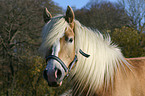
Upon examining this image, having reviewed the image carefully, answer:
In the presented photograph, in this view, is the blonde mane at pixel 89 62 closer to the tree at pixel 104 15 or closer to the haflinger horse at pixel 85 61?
the haflinger horse at pixel 85 61

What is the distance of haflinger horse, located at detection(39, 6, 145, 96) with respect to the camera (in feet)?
6.47

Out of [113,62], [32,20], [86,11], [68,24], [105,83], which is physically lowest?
[105,83]

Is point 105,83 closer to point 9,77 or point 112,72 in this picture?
point 112,72

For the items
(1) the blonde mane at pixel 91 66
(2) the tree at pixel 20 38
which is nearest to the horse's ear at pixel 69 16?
(1) the blonde mane at pixel 91 66

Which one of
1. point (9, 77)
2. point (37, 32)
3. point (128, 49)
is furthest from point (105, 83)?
point (9, 77)

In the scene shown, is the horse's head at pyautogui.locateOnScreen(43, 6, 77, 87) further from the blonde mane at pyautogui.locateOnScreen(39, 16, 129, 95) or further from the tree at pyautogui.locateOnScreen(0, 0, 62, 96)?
the tree at pyautogui.locateOnScreen(0, 0, 62, 96)

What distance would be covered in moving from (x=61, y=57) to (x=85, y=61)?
0.41m

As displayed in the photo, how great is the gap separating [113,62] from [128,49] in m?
6.36

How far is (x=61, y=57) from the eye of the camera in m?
1.94

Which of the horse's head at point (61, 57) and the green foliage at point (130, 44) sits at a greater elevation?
the green foliage at point (130, 44)

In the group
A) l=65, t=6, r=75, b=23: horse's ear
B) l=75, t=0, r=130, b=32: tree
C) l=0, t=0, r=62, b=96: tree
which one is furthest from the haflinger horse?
l=75, t=0, r=130, b=32: tree

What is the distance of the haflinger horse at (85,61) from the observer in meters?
1.97

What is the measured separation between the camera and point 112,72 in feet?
7.47

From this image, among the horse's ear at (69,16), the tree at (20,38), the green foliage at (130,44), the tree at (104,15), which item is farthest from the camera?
the tree at (104,15)
